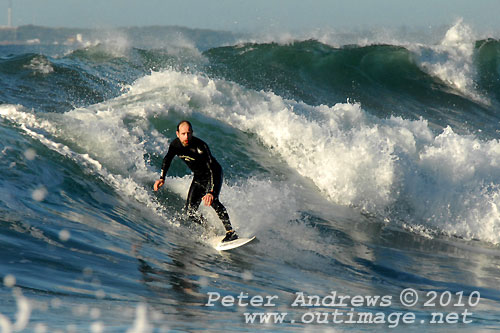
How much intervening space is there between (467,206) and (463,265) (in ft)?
9.92

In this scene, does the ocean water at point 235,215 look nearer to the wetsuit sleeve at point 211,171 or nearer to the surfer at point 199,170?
the surfer at point 199,170

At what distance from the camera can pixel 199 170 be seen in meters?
7.93

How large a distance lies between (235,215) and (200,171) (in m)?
1.52

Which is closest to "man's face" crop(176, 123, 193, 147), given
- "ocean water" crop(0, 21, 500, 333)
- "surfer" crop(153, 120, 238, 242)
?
"surfer" crop(153, 120, 238, 242)

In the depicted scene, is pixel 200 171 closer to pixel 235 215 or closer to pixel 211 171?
pixel 211 171

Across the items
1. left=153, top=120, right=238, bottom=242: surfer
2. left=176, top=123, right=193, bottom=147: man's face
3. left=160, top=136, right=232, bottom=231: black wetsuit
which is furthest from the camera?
left=160, top=136, right=232, bottom=231: black wetsuit

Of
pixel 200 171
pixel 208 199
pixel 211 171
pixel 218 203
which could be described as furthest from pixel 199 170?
pixel 208 199

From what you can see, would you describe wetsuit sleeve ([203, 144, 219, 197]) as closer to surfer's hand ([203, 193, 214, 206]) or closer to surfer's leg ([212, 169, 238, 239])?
surfer's leg ([212, 169, 238, 239])

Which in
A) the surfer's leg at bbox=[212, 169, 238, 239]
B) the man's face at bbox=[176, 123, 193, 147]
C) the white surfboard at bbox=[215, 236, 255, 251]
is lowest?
the white surfboard at bbox=[215, 236, 255, 251]

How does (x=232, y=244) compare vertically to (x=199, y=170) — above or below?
below

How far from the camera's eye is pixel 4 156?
28.5 ft

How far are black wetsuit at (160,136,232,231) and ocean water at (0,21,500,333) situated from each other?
0.49 meters

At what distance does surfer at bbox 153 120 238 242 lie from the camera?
759 centimetres

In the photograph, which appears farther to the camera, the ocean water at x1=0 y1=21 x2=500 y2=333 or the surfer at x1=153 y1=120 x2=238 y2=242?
the surfer at x1=153 y1=120 x2=238 y2=242
